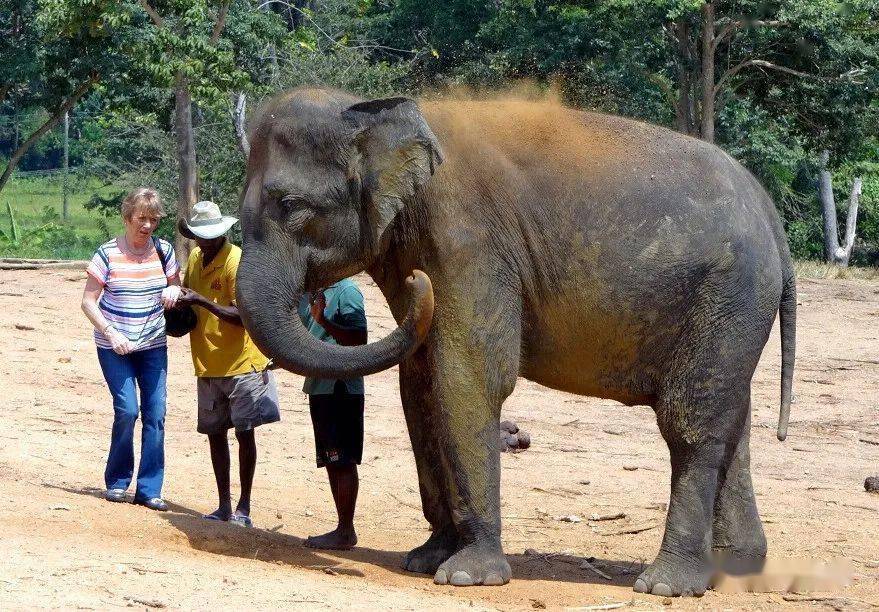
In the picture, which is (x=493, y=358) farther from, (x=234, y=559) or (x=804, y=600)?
(x=804, y=600)

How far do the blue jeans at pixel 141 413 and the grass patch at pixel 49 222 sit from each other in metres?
18.5

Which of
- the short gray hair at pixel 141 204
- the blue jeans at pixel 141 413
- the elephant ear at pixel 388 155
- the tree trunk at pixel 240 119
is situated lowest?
the blue jeans at pixel 141 413

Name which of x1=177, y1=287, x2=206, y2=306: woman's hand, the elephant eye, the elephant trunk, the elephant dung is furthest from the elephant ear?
the elephant dung

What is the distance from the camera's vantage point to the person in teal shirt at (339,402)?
7.14 metres

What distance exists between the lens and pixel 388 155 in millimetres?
6430

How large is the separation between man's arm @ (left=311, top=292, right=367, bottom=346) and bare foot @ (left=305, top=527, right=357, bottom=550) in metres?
1.10

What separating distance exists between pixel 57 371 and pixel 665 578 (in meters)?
8.22

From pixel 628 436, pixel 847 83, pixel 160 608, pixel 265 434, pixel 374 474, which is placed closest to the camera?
pixel 160 608

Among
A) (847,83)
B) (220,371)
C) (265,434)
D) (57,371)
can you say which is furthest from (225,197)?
(220,371)

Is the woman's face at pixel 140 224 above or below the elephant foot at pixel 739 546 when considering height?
above

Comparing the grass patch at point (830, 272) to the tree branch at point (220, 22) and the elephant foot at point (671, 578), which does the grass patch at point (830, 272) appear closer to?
the tree branch at point (220, 22)

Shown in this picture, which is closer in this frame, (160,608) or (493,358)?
(160,608)

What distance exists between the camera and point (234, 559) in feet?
21.2

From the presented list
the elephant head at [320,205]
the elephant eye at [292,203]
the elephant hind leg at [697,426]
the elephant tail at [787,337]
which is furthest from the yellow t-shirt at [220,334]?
the elephant tail at [787,337]
